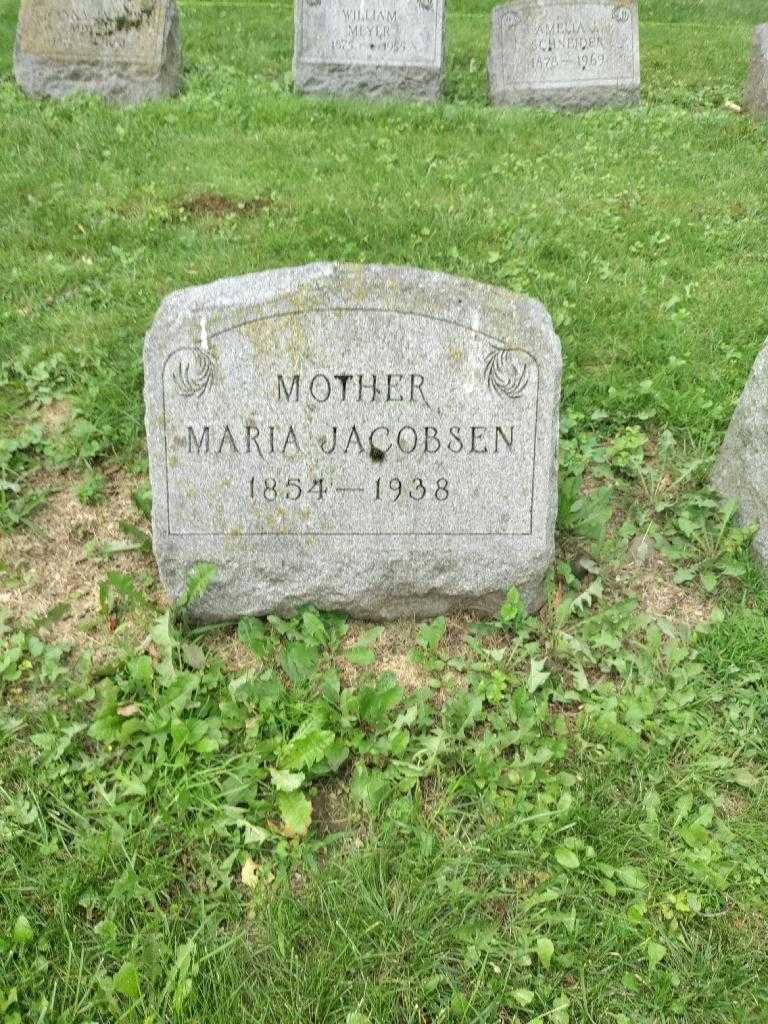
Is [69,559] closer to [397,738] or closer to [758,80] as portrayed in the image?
[397,738]

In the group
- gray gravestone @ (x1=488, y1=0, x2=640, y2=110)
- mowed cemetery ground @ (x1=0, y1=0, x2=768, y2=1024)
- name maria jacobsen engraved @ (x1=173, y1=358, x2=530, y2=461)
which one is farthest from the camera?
gray gravestone @ (x1=488, y1=0, x2=640, y2=110)

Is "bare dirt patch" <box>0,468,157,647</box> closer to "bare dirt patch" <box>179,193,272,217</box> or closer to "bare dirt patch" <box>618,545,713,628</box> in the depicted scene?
"bare dirt patch" <box>618,545,713,628</box>

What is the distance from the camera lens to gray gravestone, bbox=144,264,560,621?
2.74 metres

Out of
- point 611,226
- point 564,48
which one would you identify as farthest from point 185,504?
point 564,48

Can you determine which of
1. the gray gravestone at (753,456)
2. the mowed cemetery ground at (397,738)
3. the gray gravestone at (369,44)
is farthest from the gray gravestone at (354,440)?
the gray gravestone at (369,44)

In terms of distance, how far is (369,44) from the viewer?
28.0ft

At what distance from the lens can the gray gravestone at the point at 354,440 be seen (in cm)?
274

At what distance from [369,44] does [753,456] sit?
690 centimetres

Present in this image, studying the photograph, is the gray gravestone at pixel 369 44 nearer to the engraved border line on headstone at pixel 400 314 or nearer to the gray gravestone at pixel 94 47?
the gray gravestone at pixel 94 47

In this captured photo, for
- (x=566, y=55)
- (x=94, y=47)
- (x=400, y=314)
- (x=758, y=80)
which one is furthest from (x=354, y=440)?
(x=758, y=80)

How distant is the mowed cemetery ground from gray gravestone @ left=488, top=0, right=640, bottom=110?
436 cm

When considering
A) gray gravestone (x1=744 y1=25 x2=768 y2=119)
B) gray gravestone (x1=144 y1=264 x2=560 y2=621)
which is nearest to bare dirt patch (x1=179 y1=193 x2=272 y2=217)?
gray gravestone (x1=144 y1=264 x2=560 y2=621)

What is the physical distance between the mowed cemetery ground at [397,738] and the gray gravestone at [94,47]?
364cm

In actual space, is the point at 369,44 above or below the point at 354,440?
above
